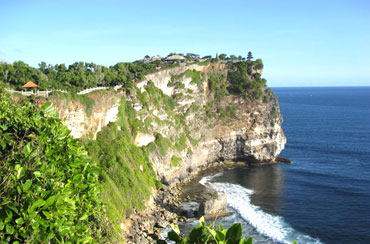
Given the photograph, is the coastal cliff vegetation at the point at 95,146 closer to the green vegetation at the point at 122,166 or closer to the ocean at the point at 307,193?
the green vegetation at the point at 122,166

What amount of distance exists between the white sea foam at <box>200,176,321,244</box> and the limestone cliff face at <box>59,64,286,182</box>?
40.4ft

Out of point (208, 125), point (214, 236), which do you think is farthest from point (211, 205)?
point (214, 236)

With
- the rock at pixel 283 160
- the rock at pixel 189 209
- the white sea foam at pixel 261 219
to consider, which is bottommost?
the white sea foam at pixel 261 219

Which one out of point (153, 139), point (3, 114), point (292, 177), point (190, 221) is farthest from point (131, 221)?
point (292, 177)

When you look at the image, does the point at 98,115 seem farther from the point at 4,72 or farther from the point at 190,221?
the point at 190,221

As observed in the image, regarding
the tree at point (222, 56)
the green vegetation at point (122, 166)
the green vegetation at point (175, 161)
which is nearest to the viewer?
the green vegetation at point (122, 166)

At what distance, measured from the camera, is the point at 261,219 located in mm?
44656

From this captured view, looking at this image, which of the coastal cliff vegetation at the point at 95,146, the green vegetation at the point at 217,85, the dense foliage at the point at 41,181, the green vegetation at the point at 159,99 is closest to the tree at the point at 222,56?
the coastal cliff vegetation at the point at 95,146

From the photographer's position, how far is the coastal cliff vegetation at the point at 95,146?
284 inches

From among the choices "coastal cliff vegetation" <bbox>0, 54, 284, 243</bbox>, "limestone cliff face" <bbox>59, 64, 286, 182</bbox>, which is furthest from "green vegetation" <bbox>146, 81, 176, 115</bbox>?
"limestone cliff face" <bbox>59, 64, 286, 182</bbox>

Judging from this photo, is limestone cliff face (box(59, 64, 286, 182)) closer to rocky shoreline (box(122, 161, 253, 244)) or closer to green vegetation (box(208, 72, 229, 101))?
green vegetation (box(208, 72, 229, 101))

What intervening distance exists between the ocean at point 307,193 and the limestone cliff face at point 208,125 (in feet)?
18.7

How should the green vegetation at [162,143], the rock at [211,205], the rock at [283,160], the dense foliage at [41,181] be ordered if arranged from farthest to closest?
Result: 1. the rock at [283,160]
2. the green vegetation at [162,143]
3. the rock at [211,205]
4. the dense foliage at [41,181]

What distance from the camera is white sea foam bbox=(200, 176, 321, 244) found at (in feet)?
128
